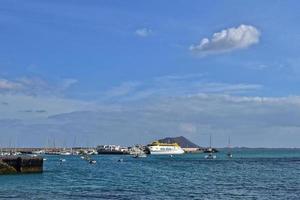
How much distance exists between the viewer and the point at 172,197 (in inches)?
2542

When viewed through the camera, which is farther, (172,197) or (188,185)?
(188,185)

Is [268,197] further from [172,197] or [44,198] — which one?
[44,198]

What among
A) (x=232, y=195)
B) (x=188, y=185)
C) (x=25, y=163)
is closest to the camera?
(x=232, y=195)

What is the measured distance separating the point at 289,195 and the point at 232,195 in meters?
6.92

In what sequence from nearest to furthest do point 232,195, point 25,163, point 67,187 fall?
point 232,195, point 67,187, point 25,163

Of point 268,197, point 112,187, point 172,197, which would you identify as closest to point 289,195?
point 268,197

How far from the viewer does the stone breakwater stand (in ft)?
349

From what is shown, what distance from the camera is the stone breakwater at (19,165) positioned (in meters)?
106

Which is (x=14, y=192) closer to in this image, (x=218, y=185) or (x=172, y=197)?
(x=172, y=197)

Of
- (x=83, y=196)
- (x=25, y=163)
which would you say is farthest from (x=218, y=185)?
(x=25, y=163)

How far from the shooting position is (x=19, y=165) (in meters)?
109

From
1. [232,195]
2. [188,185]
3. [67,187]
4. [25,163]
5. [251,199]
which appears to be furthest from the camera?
[25,163]

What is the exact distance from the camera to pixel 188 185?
272ft

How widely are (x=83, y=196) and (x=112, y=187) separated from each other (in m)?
14.2
